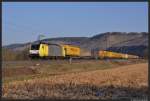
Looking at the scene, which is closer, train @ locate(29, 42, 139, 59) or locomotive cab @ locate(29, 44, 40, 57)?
Answer: locomotive cab @ locate(29, 44, 40, 57)

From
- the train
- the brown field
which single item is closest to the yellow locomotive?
the train

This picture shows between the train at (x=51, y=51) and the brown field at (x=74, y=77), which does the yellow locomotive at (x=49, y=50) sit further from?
the brown field at (x=74, y=77)

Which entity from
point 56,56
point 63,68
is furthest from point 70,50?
point 63,68

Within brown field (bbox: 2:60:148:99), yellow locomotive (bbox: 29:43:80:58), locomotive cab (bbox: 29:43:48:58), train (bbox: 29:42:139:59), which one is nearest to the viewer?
brown field (bbox: 2:60:148:99)

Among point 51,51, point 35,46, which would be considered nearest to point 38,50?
point 35,46

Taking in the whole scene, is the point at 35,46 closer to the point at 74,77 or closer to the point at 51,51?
the point at 51,51

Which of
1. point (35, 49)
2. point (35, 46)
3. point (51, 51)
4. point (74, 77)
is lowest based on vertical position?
point (51, 51)

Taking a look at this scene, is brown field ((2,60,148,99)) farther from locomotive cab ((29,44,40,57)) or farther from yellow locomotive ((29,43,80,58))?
locomotive cab ((29,44,40,57))

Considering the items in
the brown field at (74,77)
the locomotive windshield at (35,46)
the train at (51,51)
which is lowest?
the train at (51,51)

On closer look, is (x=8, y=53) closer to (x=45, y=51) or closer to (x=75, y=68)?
(x=45, y=51)

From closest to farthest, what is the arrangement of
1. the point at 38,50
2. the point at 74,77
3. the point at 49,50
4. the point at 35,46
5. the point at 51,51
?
the point at 74,77 < the point at 38,50 < the point at 35,46 < the point at 49,50 < the point at 51,51

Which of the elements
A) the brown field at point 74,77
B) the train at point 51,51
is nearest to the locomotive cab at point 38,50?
the train at point 51,51

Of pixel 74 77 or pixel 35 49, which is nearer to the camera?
pixel 74 77

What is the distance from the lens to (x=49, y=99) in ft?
49.8
